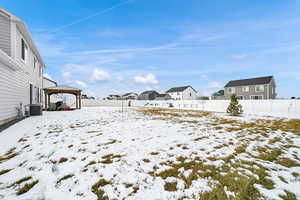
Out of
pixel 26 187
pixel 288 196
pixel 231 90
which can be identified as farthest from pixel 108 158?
pixel 231 90

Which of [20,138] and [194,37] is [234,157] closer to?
[20,138]

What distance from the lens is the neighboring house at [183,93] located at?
40469 mm

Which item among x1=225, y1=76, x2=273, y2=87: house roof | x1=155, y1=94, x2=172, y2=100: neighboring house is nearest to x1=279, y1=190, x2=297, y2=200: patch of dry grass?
x1=225, y1=76, x2=273, y2=87: house roof

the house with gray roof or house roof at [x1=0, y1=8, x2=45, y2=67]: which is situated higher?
house roof at [x1=0, y1=8, x2=45, y2=67]

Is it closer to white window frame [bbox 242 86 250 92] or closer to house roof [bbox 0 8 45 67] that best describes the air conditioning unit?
house roof [bbox 0 8 45 67]

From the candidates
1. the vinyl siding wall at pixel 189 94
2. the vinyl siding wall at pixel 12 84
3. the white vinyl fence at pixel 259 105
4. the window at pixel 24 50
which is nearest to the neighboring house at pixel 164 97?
the vinyl siding wall at pixel 189 94

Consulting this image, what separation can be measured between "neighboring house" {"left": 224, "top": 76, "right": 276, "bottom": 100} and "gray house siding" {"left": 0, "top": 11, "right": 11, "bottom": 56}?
33.1 metres

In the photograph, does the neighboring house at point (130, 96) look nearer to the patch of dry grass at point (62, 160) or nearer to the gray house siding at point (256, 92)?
the gray house siding at point (256, 92)

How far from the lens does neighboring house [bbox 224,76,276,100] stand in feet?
76.5

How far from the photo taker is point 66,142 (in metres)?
3.76

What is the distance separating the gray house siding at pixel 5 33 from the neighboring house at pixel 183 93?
37.9 meters

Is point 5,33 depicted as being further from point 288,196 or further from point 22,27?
point 288,196

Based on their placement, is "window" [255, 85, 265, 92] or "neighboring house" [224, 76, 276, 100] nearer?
"neighboring house" [224, 76, 276, 100]

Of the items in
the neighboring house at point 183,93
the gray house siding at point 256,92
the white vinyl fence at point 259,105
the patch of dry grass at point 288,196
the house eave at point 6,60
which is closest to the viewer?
the patch of dry grass at point 288,196
